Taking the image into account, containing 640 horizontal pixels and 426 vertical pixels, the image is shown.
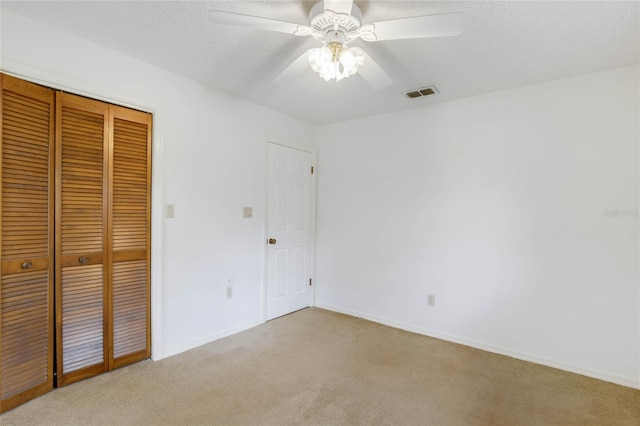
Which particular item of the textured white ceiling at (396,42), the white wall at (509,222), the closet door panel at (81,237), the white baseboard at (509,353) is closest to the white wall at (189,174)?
the textured white ceiling at (396,42)

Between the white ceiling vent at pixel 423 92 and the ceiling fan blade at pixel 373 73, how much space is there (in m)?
0.87

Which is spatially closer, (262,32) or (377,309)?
(262,32)

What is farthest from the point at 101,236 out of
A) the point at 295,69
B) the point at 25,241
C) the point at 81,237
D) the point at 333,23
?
the point at 333,23

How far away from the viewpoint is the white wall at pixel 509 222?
2275 millimetres

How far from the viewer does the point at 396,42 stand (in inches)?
77.6

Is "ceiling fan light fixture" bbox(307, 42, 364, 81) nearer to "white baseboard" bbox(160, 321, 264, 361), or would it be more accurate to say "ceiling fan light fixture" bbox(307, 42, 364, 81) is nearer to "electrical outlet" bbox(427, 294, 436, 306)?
"electrical outlet" bbox(427, 294, 436, 306)

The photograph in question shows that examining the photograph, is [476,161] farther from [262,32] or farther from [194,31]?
[194,31]

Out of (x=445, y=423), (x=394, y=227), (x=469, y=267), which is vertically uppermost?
(x=394, y=227)

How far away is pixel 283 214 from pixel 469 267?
1986 mm

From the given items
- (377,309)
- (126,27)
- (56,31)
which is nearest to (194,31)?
(126,27)

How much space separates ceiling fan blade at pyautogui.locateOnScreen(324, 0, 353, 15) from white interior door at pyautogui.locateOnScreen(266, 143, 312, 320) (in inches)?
78.7

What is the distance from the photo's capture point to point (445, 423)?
69.9 inches

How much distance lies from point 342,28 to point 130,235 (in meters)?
2.03

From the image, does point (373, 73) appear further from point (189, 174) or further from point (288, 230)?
point (288, 230)
